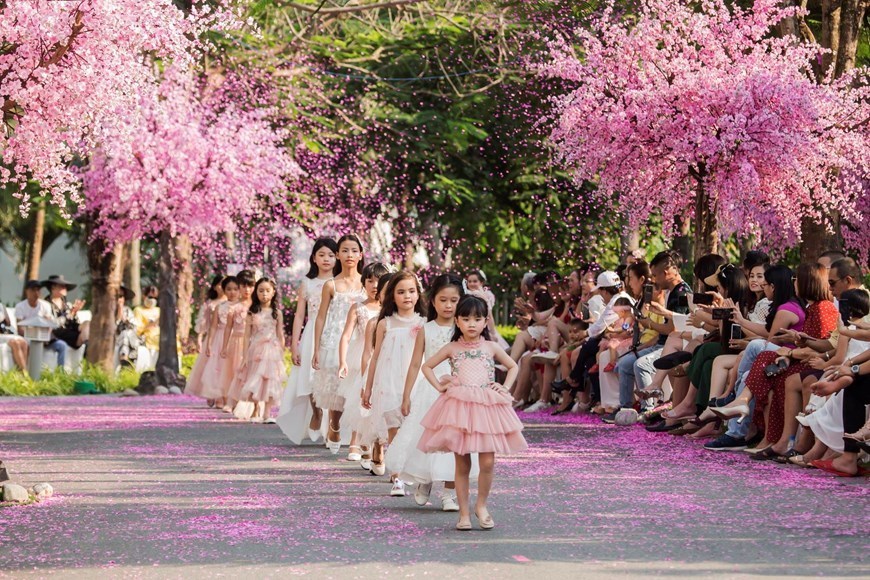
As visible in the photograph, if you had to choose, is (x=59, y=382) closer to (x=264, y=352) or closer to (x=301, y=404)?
(x=264, y=352)

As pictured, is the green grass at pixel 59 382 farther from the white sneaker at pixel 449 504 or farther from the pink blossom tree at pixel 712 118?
the white sneaker at pixel 449 504

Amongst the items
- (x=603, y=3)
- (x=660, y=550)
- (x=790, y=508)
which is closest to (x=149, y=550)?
(x=660, y=550)

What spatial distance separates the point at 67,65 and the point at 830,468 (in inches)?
276

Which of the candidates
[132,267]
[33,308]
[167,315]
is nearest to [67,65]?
[167,315]

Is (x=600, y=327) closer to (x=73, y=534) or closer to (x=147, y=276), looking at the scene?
(x=73, y=534)

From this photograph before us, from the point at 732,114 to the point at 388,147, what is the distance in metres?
11.9

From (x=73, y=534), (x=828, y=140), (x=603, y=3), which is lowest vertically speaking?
(x=73, y=534)

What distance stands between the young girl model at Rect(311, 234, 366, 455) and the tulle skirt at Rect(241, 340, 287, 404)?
4.44m

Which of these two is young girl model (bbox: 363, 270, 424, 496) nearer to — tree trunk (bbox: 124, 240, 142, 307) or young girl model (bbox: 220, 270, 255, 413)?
young girl model (bbox: 220, 270, 255, 413)

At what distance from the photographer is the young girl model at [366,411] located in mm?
12422

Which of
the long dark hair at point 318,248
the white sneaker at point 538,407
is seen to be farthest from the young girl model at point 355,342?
the white sneaker at point 538,407

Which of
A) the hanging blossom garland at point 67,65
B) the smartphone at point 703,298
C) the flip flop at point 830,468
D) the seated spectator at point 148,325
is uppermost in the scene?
the hanging blossom garland at point 67,65

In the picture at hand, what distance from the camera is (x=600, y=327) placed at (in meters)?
18.8

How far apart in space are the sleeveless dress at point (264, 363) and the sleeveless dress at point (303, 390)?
3.16 m
